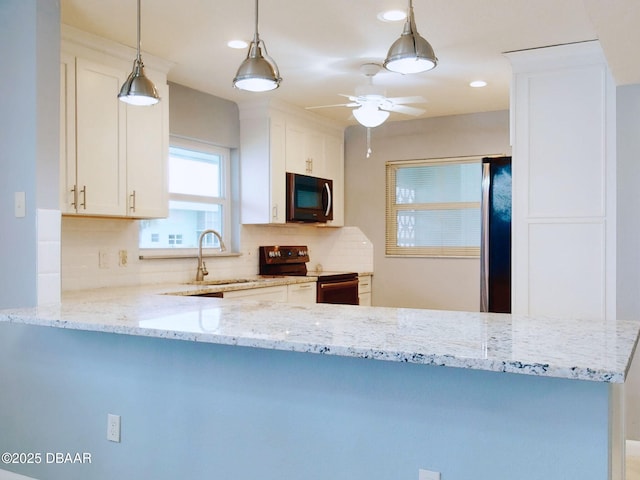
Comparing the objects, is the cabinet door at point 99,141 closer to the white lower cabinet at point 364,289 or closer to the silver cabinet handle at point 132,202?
the silver cabinet handle at point 132,202

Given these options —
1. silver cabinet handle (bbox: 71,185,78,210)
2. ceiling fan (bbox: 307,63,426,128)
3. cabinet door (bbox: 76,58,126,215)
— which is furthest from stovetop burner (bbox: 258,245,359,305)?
silver cabinet handle (bbox: 71,185,78,210)

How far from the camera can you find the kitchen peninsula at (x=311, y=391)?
154 centimetres

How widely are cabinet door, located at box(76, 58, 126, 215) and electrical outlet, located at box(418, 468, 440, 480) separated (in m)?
2.42

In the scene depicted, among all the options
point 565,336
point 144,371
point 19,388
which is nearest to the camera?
point 565,336

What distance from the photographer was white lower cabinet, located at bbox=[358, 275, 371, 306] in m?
5.74

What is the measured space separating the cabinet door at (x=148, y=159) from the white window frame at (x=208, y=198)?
0.46 m

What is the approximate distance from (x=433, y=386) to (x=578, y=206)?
2.28 m

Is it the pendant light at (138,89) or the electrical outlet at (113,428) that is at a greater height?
the pendant light at (138,89)

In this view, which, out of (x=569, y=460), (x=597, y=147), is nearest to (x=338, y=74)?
(x=597, y=147)

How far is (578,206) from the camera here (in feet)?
11.7

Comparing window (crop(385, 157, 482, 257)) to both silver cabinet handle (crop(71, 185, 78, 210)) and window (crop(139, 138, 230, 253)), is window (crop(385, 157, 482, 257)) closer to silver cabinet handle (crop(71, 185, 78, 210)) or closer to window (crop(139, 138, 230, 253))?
window (crop(139, 138, 230, 253))

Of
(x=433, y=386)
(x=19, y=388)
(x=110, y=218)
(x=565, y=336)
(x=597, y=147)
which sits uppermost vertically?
(x=597, y=147)

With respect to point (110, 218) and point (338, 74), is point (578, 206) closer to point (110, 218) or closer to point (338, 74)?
point (338, 74)

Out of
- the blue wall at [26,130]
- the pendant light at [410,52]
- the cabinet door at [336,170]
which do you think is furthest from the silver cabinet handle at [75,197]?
the cabinet door at [336,170]
